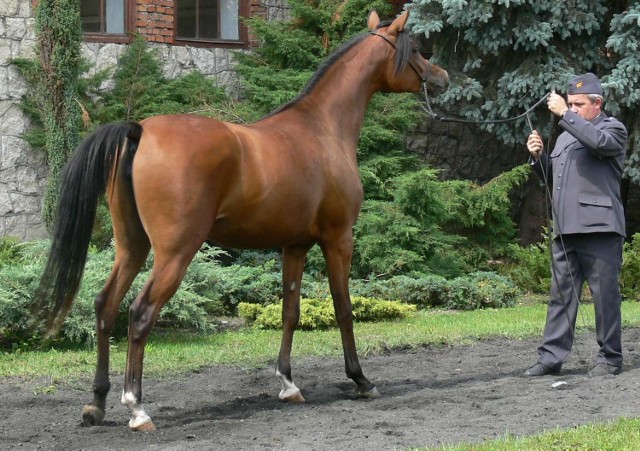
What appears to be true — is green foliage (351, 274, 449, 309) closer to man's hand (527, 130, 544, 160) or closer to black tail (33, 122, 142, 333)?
man's hand (527, 130, 544, 160)

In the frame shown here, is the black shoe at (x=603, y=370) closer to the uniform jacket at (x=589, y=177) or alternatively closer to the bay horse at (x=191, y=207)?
the uniform jacket at (x=589, y=177)

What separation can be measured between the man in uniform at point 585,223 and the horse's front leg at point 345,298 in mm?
1477

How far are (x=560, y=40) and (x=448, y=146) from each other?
9.51 ft

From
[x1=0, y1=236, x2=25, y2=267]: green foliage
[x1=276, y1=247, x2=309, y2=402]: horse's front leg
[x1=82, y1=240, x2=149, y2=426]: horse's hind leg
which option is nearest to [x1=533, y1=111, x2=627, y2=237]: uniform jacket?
[x1=276, y1=247, x2=309, y2=402]: horse's front leg

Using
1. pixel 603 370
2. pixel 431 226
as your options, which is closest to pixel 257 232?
pixel 603 370

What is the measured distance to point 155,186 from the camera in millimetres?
5793

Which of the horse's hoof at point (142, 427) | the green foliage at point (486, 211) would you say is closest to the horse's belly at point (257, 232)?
the horse's hoof at point (142, 427)

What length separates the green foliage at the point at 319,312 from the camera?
33.1 ft

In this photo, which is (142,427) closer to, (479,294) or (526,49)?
(479,294)

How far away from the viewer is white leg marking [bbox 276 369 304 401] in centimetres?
682

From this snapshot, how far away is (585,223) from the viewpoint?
719 cm

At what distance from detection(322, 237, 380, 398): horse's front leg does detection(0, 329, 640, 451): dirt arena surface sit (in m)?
0.14

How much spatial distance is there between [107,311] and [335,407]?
5.46ft

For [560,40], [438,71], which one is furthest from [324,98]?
[560,40]
